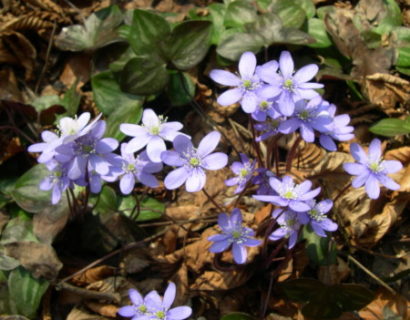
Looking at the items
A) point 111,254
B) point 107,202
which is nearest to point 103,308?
point 111,254

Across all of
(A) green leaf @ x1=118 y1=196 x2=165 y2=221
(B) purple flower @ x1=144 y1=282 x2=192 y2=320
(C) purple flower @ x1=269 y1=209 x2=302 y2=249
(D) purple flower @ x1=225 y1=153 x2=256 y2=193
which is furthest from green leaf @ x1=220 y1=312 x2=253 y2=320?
(A) green leaf @ x1=118 y1=196 x2=165 y2=221

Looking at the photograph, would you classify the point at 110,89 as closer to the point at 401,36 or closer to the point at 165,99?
the point at 165,99

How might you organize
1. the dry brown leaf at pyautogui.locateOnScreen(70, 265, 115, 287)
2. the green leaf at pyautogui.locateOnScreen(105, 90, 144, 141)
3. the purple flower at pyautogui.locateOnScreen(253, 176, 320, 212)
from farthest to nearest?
the green leaf at pyautogui.locateOnScreen(105, 90, 144, 141), the dry brown leaf at pyautogui.locateOnScreen(70, 265, 115, 287), the purple flower at pyautogui.locateOnScreen(253, 176, 320, 212)

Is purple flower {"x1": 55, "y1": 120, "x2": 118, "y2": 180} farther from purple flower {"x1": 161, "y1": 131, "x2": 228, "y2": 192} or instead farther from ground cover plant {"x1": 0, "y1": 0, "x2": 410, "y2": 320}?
purple flower {"x1": 161, "y1": 131, "x2": 228, "y2": 192}

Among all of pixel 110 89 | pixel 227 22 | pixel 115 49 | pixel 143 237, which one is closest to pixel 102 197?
pixel 143 237

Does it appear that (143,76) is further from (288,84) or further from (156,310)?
(156,310)

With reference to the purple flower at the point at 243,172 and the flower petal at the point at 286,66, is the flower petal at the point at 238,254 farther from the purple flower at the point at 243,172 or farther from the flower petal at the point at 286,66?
the flower petal at the point at 286,66
